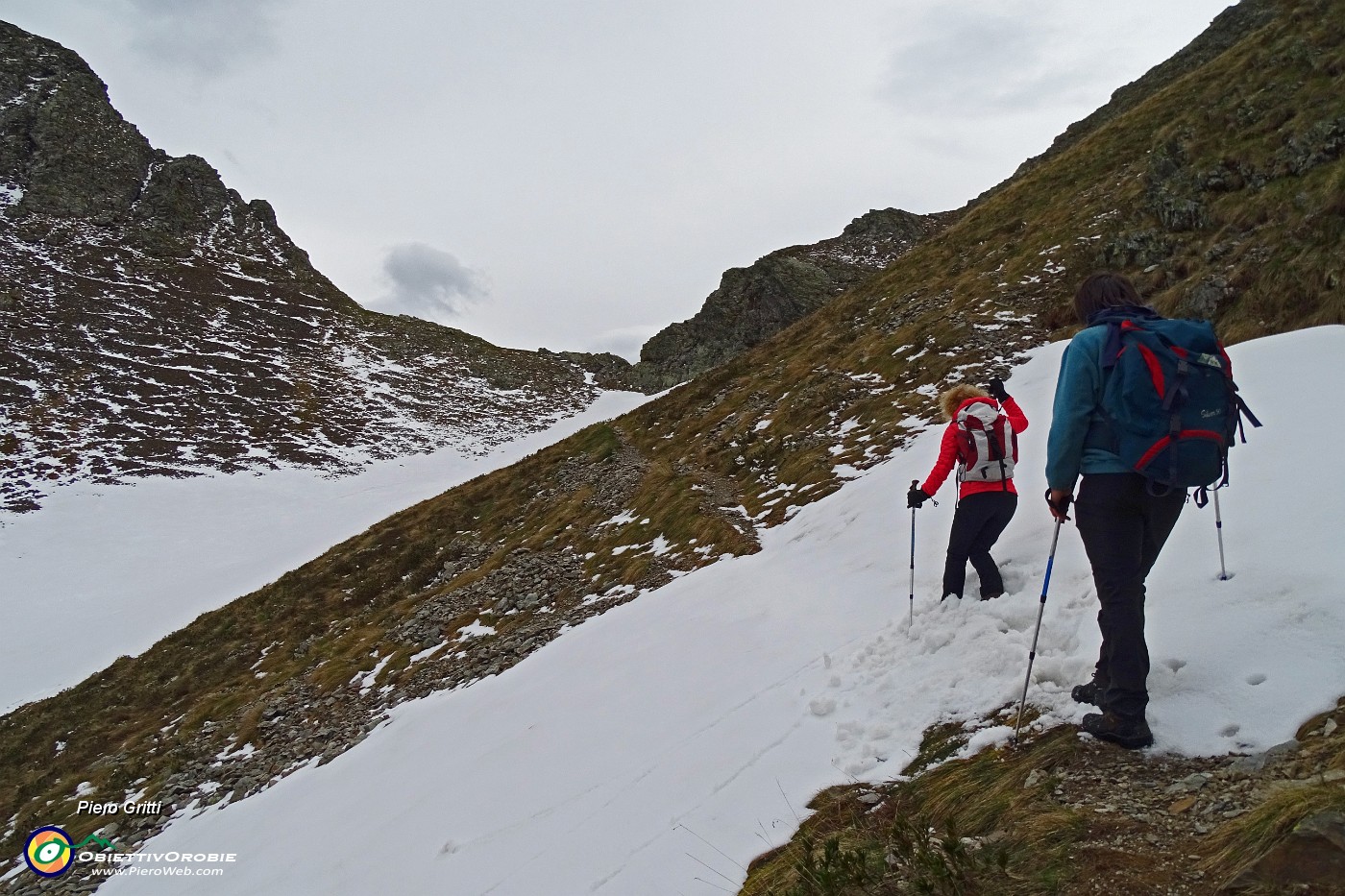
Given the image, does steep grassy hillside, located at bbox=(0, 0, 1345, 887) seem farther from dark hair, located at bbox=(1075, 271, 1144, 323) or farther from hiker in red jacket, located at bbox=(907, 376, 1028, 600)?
dark hair, located at bbox=(1075, 271, 1144, 323)

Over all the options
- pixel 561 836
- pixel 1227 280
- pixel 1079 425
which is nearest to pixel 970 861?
pixel 1079 425

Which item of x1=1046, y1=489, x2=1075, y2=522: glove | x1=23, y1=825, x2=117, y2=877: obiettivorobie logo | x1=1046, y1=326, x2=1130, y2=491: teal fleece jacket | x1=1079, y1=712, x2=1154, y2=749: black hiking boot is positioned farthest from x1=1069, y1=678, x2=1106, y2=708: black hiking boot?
x1=23, y1=825, x2=117, y2=877: obiettivorobie logo

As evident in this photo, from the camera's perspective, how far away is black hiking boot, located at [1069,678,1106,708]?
4.71 meters

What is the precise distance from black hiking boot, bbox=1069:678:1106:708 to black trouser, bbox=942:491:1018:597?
2133mm

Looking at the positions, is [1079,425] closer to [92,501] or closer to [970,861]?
[970,861]

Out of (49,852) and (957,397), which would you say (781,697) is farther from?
(49,852)

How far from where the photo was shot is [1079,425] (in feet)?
14.3

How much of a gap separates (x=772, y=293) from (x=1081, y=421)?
52055 millimetres

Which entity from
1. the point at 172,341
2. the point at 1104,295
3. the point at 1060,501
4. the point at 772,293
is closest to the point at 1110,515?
the point at 1060,501

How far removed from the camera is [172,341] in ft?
239

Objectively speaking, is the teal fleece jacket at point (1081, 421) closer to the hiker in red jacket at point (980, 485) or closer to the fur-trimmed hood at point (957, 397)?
the hiker in red jacket at point (980, 485)

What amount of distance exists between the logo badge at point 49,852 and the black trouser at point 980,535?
18137mm

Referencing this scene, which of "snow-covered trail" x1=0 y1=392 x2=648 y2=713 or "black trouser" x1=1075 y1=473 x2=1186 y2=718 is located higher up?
"snow-covered trail" x1=0 y1=392 x2=648 y2=713

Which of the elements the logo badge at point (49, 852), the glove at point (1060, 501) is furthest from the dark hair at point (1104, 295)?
the logo badge at point (49, 852)
